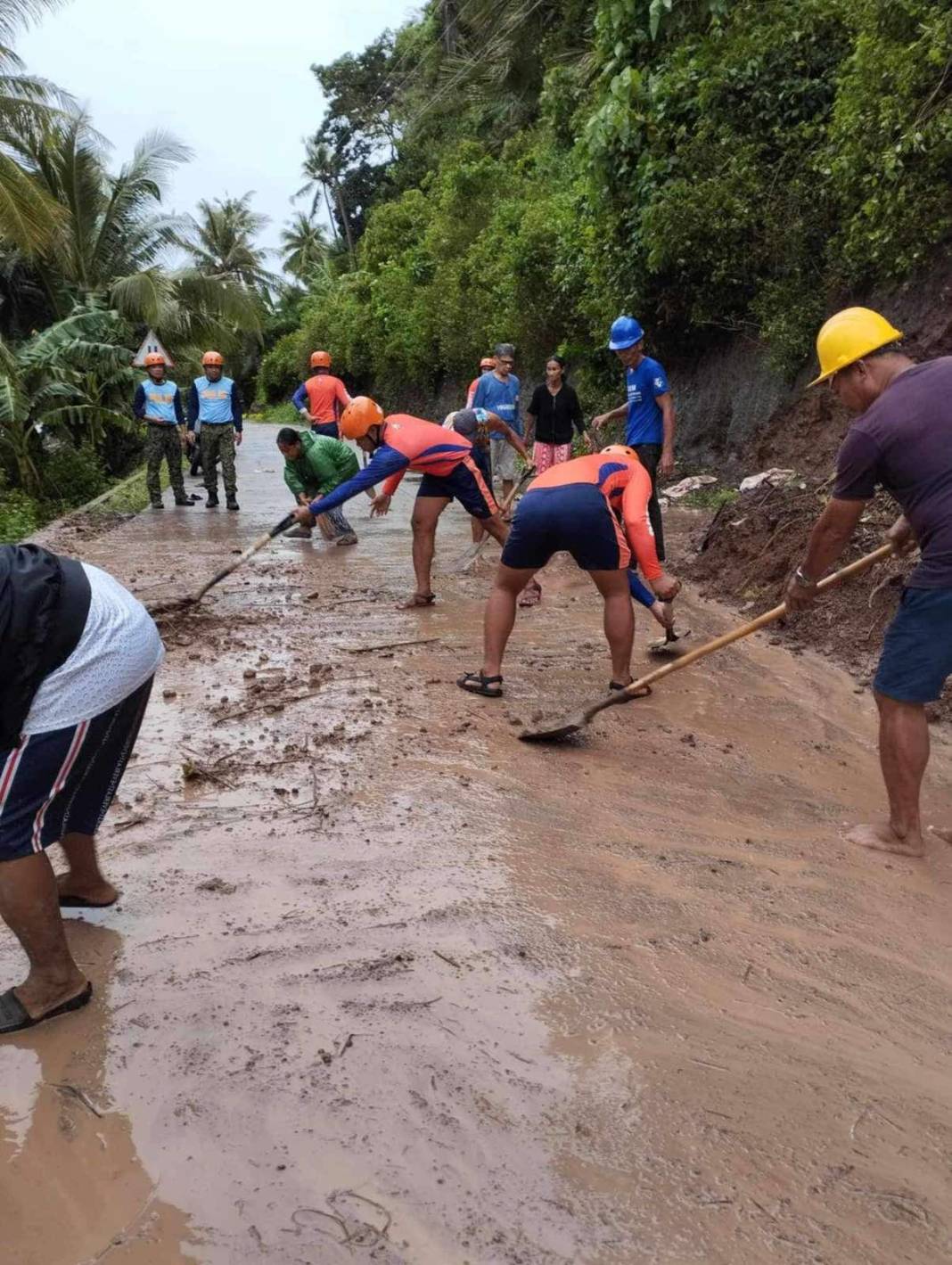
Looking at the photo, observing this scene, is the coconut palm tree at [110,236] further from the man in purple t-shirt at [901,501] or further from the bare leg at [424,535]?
the man in purple t-shirt at [901,501]

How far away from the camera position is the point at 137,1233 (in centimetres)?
206

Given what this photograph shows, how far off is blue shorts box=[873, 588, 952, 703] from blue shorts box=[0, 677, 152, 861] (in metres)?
2.45

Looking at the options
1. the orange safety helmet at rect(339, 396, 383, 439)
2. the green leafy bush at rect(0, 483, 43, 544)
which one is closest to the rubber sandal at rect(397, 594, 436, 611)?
the orange safety helmet at rect(339, 396, 383, 439)

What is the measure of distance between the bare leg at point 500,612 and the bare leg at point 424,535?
2000 millimetres

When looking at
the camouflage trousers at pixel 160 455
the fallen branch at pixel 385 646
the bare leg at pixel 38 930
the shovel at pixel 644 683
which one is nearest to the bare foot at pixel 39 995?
the bare leg at pixel 38 930

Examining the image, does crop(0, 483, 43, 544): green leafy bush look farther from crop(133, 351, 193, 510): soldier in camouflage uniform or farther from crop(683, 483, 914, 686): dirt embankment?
crop(683, 483, 914, 686): dirt embankment

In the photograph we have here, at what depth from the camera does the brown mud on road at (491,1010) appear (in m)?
2.10

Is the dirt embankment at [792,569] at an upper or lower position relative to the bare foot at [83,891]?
lower

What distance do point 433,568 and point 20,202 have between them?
9.37 metres

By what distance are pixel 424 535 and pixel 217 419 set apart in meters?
5.97

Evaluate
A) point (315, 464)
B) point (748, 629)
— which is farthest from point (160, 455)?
point (748, 629)

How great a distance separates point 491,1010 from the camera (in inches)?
107

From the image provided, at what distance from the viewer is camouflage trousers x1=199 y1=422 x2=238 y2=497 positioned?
12.3m

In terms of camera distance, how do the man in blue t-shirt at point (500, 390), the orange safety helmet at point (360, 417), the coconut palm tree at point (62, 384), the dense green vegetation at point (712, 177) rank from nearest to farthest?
the orange safety helmet at point (360, 417) < the dense green vegetation at point (712, 177) < the man in blue t-shirt at point (500, 390) < the coconut palm tree at point (62, 384)
